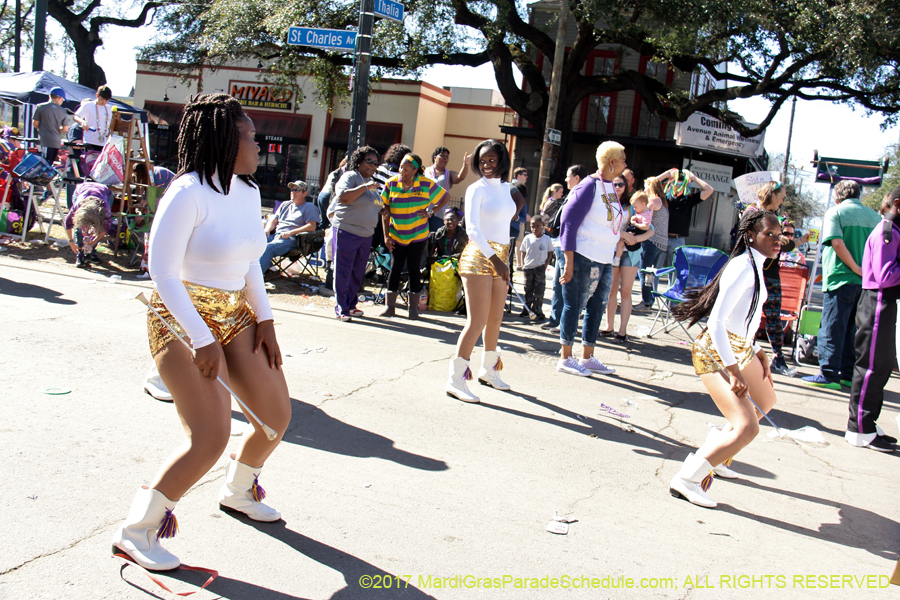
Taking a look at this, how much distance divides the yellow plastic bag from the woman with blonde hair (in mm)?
3003

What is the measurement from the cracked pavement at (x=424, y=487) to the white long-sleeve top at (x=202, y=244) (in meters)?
1.02

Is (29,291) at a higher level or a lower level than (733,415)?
lower

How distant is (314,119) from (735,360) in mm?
31141

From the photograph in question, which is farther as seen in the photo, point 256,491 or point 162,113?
point 162,113

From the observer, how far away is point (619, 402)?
236 inches

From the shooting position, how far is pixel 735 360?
3896mm

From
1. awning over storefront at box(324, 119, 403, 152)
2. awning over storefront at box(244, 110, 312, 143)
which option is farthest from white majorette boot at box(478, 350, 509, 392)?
awning over storefront at box(244, 110, 312, 143)

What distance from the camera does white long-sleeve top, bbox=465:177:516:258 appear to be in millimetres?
5512

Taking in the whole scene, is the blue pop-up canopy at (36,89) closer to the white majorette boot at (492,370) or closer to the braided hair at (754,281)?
the white majorette boot at (492,370)

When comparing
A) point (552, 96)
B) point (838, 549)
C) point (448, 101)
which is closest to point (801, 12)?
point (552, 96)

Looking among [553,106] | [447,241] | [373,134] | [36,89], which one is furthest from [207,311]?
[373,134]

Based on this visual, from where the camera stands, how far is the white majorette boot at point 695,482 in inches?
156

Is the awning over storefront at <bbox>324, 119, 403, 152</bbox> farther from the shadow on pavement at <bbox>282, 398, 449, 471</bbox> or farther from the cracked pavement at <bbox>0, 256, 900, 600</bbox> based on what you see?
the shadow on pavement at <bbox>282, 398, 449, 471</bbox>

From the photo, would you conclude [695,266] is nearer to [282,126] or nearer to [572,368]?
[572,368]
